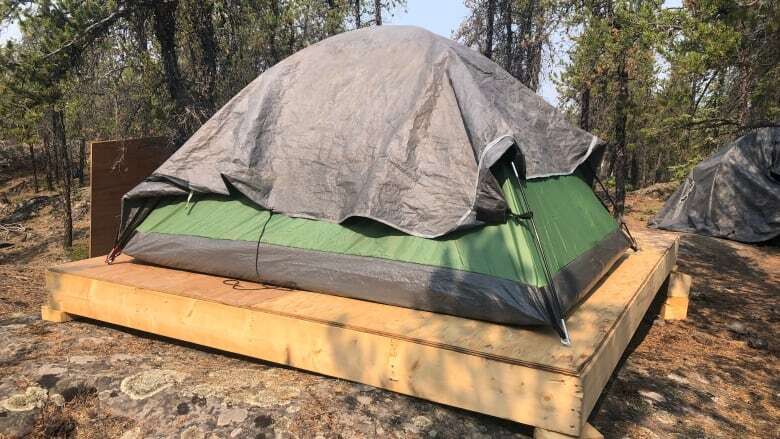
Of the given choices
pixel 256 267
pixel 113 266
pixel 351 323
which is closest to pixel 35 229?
pixel 113 266

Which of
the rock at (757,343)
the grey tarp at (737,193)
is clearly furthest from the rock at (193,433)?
the grey tarp at (737,193)

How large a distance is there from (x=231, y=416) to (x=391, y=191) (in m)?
1.58

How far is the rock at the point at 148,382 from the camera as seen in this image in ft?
9.63

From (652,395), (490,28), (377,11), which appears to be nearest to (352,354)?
(652,395)

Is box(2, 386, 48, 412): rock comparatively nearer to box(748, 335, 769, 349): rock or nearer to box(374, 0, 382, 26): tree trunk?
box(748, 335, 769, 349): rock

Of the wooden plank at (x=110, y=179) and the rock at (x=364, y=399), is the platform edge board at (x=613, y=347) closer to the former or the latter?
the rock at (x=364, y=399)

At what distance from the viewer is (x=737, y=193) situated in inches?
412

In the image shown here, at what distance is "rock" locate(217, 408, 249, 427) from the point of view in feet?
8.72

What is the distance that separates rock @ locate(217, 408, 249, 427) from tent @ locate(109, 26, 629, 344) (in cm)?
92

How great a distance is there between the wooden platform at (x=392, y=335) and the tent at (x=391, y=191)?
16 cm

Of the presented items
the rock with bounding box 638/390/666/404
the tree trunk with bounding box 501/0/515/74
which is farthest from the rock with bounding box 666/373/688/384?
the tree trunk with bounding box 501/0/515/74

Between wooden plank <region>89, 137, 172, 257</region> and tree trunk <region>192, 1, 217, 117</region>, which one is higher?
tree trunk <region>192, 1, 217, 117</region>

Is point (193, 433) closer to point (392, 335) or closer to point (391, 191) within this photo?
point (392, 335)

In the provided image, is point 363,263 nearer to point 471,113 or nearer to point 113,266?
point 471,113
